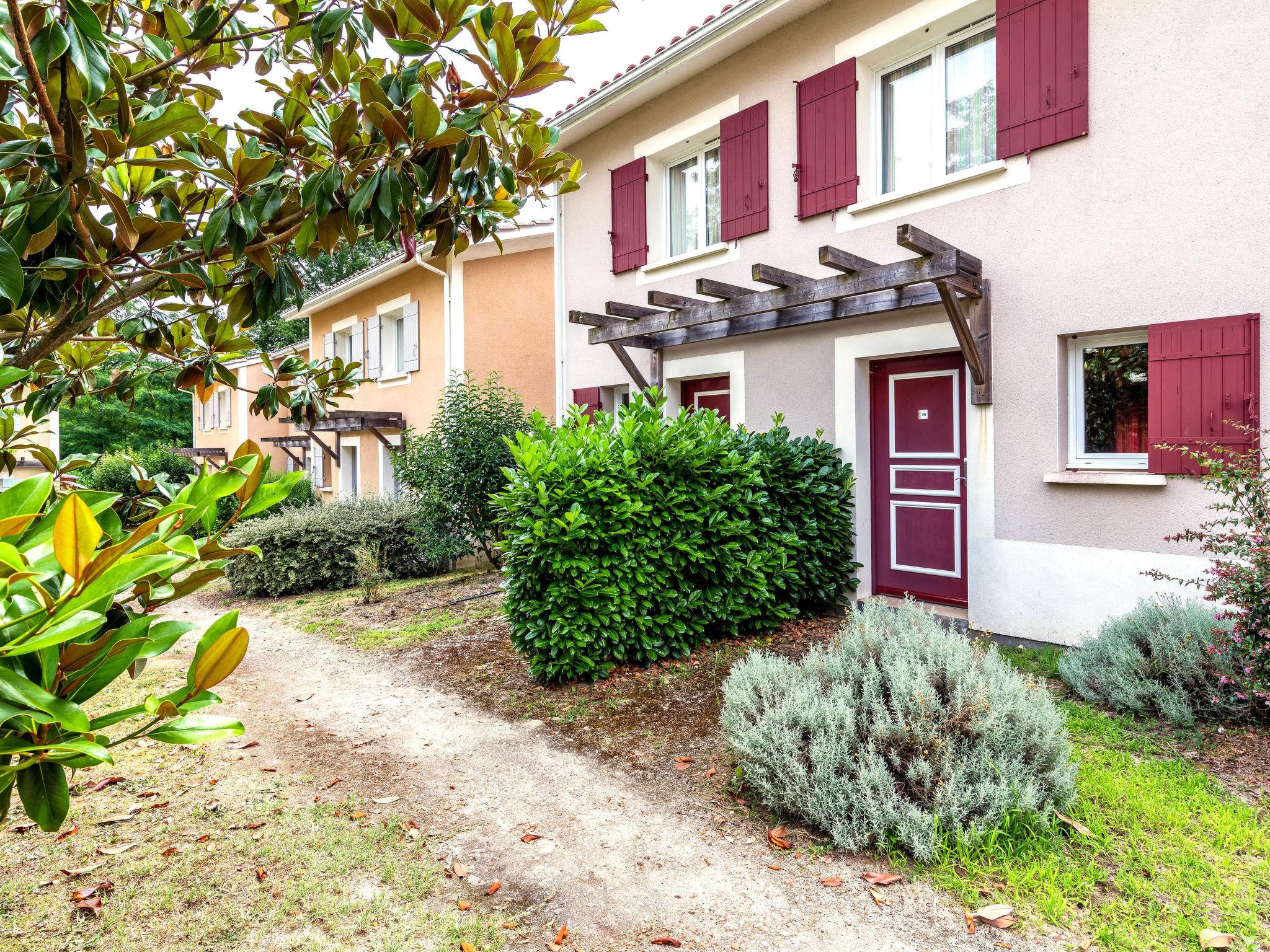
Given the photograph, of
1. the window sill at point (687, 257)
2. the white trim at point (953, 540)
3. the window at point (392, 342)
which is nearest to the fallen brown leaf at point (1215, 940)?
the white trim at point (953, 540)

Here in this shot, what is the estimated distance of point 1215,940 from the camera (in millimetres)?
2324

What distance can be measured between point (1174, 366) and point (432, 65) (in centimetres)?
490

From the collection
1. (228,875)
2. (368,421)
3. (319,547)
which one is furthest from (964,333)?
(368,421)

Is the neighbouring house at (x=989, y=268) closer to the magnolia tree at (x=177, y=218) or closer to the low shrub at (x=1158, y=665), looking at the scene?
the low shrub at (x=1158, y=665)

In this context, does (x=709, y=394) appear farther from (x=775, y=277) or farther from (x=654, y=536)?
(x=654, y=536)

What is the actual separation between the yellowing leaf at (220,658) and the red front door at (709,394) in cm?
714

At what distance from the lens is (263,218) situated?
1858 millimetres

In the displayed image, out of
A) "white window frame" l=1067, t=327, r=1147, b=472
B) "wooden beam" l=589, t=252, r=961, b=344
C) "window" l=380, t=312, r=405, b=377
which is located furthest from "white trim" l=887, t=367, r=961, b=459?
"window" l=380, t=312, r=405, b=377

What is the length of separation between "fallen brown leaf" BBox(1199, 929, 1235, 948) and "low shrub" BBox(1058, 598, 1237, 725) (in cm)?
192

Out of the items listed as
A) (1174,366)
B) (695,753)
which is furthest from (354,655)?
(1174,366)

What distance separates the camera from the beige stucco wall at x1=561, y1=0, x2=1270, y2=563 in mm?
4680

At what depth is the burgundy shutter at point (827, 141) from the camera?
21.7 ft

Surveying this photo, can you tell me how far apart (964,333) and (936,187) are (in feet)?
4.57

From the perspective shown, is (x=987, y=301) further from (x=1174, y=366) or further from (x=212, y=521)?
(x=212, y=521)
